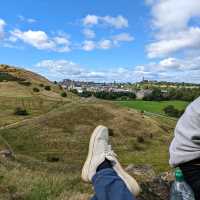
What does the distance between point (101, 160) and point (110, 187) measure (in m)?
0.62

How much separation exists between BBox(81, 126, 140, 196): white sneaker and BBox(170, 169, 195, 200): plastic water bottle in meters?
0.46

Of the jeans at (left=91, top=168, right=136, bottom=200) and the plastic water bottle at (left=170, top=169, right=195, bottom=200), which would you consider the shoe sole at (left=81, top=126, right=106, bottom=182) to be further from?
the plastic water bottle at (left=170, top=169, right=195, bottom=200)

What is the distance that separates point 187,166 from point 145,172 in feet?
15.9

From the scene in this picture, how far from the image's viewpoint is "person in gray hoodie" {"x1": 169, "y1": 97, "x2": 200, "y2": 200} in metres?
4.63

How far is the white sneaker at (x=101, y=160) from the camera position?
462 centimetres

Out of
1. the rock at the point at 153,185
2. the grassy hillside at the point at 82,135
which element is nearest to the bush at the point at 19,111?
the grassy hillside at the point at 82,135

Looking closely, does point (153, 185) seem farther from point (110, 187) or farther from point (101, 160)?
point (110, 187)

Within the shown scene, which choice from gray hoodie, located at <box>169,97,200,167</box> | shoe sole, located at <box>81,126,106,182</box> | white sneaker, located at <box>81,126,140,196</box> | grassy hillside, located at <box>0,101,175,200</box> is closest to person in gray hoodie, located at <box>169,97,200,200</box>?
gray hoodie, located at <box>169,97,200,167</box>

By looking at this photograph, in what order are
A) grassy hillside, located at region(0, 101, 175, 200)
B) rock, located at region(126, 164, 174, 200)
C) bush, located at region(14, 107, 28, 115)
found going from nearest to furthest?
rock, located at region(126, 164, 174, 200), grassy hillside, located at region(0, 101, 175, 200), bush, located at region(14, 107, 28, 115)

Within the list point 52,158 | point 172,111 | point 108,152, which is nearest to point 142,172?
point 108,152

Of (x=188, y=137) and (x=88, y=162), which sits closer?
(x=188, y=137)

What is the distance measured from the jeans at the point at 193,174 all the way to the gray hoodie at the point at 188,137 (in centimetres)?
6

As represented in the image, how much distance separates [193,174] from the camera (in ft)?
15.4

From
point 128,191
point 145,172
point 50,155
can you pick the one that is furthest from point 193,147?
point 50,155
